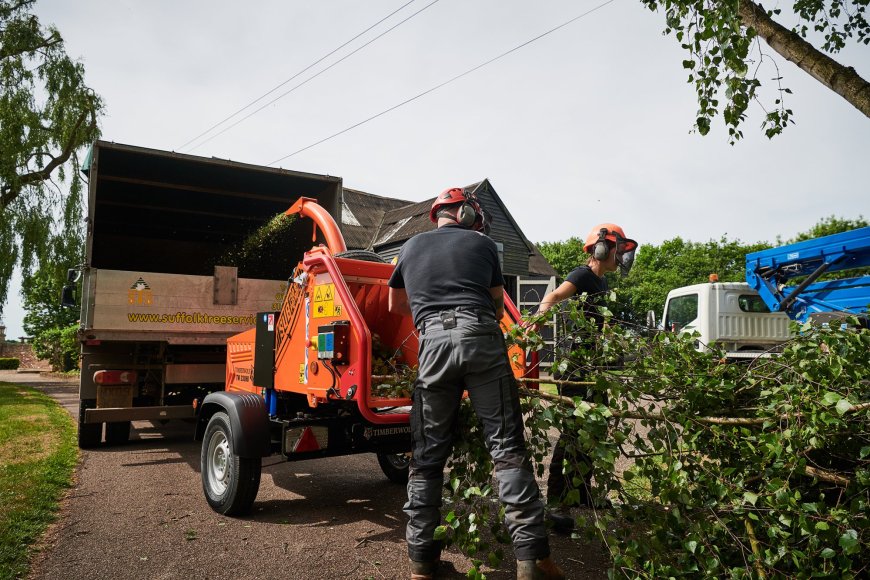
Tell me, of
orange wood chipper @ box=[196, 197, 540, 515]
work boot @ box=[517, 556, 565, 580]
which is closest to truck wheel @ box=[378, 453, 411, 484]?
orange wood chipper @ box=[196, 197, 540, 515]

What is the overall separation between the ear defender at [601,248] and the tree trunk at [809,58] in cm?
284

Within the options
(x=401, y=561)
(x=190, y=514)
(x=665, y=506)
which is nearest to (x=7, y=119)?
(x=190, y=514)

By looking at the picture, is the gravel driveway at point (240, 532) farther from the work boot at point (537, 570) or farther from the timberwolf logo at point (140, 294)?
the timberwolf logo at point (140, 294)

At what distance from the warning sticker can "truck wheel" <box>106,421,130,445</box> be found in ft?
15.5

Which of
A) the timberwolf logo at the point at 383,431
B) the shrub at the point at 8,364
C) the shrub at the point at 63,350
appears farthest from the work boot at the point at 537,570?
the shrub at the point at 8,364

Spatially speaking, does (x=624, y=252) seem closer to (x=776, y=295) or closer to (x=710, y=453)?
(x=710, y=453)

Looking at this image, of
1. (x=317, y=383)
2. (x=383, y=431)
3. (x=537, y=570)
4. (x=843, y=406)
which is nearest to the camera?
(x=843, y=406)

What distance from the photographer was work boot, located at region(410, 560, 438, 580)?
3236mm

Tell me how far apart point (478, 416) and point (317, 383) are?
1.43 m

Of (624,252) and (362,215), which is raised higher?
(362,215)

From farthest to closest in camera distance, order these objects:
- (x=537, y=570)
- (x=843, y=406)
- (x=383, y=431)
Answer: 1. (x=383, y=431)
2. (x=537, y=570)
3. (x=843, y=406)

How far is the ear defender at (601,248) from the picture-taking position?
4.52 metres

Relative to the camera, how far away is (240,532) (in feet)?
14.0

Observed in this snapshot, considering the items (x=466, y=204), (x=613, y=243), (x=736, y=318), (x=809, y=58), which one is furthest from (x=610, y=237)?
(x=736, y=318)
